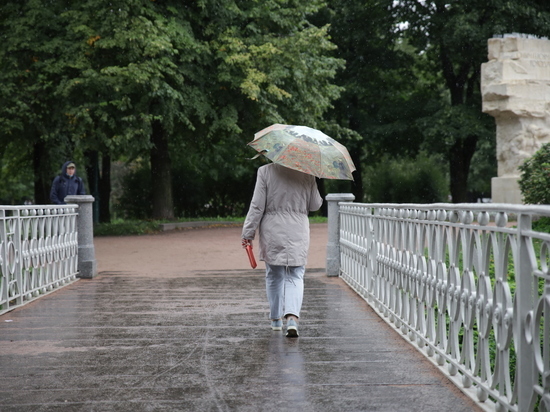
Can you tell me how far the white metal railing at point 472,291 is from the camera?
11.5 feet

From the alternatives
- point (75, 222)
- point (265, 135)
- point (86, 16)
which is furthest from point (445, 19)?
point (265, 135)

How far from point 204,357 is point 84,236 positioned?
259 inches

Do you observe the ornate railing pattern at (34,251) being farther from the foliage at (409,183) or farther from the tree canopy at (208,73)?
the foliage at (409,183)

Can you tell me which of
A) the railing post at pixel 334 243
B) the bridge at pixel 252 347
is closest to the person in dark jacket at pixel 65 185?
the bridge at pixel 252 347

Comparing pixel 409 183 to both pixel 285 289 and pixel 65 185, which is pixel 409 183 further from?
pixel 285 289

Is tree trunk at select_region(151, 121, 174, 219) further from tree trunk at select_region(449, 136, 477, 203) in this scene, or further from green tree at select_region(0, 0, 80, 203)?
tree trunk at select_region(449, 136, 477, 203)

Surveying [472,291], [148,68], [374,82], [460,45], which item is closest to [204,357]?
[472,291]

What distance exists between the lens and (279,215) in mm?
6555

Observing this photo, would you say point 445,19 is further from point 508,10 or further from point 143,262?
point 143,262

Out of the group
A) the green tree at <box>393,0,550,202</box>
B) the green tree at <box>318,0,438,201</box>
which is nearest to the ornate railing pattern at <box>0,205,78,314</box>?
the green tree at <box>393,0,550,202</box>

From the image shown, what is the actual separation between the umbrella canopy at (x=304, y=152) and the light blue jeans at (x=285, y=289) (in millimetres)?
967

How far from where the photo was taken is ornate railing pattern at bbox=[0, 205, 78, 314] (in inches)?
327

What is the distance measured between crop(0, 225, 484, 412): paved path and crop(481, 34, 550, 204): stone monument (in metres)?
14.2

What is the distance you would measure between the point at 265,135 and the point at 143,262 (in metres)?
8.21
